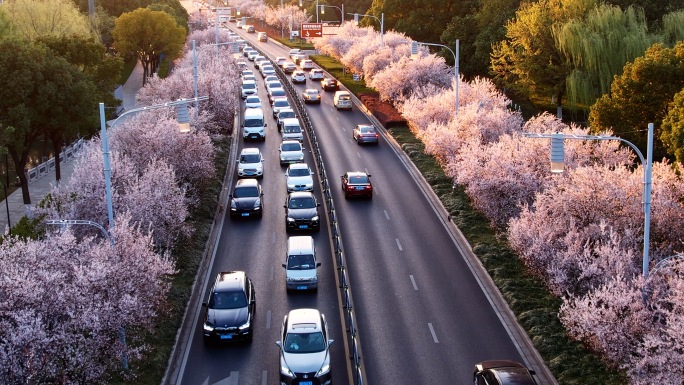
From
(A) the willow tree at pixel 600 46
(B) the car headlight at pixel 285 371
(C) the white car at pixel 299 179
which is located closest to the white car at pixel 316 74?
(A) the willow tree at pixel 600 46

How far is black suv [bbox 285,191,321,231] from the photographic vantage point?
1587 inches

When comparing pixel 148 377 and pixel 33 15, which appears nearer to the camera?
pixel 148 377

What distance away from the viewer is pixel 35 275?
22.7 meters

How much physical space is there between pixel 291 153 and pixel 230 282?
81.5 ft

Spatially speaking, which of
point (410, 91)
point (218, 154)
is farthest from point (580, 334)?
point (410, 91)

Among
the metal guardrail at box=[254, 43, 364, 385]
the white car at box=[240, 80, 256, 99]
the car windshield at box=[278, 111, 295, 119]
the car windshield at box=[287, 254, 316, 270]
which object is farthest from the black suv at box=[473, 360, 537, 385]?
the white car at box=[240, 80, 256, 99]

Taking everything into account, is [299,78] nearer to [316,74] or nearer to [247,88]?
[316,74]

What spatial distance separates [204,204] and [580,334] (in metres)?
23.8

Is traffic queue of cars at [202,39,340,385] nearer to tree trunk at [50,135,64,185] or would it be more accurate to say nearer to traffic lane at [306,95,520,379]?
traffic lane at [306,95,520,379]

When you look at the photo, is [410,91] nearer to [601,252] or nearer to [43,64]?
[43,64]

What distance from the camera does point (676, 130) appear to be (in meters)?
40.8

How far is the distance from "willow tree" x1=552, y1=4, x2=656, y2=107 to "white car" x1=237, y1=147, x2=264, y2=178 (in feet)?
90.7

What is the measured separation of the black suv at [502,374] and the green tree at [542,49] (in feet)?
162

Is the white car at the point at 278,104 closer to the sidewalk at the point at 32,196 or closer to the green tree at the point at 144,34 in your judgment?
the sidewalk at the point at 32,196
